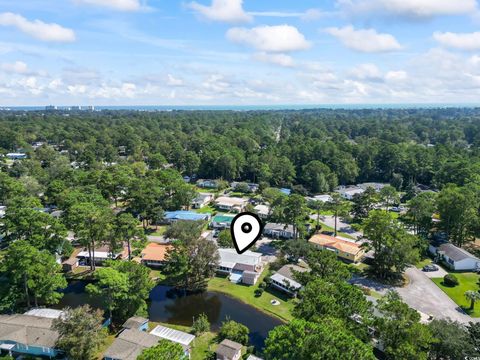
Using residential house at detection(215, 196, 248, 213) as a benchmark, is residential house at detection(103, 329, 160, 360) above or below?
below

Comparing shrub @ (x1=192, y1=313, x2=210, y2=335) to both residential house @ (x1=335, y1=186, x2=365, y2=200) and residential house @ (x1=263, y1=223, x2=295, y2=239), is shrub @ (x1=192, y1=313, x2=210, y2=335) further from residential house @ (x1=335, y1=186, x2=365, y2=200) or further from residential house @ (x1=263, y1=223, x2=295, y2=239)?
residential house @ (x1=335, y1=186, x2=365, y2=200)

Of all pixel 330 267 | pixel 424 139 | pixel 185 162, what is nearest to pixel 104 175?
pixel 185 162

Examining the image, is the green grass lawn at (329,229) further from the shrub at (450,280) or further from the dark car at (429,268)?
the shrub at (450,280)

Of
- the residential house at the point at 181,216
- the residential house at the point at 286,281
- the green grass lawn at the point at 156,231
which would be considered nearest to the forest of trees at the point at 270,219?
the green grass lawn at the point at 156,231

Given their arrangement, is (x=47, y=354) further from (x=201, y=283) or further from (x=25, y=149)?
(x=25, y=149)

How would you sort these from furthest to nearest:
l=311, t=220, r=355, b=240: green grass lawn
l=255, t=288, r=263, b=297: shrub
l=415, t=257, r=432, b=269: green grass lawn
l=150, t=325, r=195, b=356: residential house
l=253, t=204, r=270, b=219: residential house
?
1. l=253, t=204, r=270, b=219: residential house
2. l=311, t=220, r=355, b=240: green grass lawn
3. l=415, t=257, r=432, b=269: green grass lawn
4. l=255, t=288, r=263, b=297: shrub
5. l=150, t=325, r=195, b=356: residential house

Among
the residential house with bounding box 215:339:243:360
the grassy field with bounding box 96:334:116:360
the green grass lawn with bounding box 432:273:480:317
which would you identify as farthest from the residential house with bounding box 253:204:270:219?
the grassy field with bounding box 96:334:116:360
